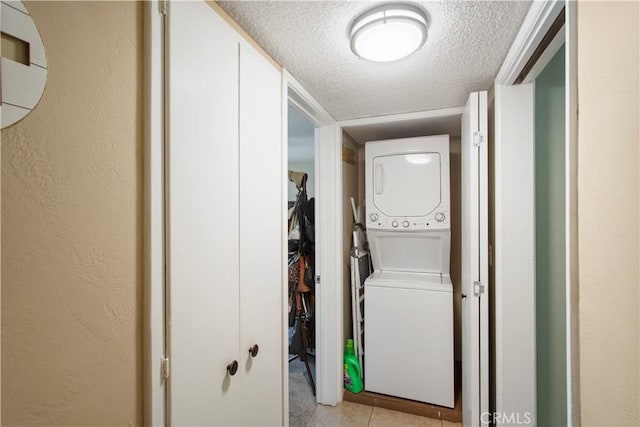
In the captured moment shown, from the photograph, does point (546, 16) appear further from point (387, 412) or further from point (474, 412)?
point (387, 412)

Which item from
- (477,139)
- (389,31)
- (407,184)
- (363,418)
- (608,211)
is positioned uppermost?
(389,31)

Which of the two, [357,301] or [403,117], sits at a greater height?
[403,117]

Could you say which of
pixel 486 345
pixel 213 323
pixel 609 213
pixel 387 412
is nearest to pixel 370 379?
pixel 387 412

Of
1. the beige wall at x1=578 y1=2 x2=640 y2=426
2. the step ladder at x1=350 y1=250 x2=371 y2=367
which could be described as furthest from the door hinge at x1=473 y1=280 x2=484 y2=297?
the step ladder at x1=350 y1=250 x2=371 y2=367

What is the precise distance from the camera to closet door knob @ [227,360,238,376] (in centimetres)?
96

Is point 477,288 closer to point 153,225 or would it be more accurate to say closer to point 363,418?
point 363,418

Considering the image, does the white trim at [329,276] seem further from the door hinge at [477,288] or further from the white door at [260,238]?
the door hinge at [477,288]

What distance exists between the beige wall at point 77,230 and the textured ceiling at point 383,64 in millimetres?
524

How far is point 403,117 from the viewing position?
6.75ft

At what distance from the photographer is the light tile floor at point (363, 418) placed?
6.30 feet

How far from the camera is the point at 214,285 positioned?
91 cm

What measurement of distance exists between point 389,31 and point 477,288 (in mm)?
1286

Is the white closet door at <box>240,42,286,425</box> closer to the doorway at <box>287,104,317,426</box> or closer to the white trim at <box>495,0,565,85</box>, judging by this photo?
the white trim at <box>495,0,565,85</box>

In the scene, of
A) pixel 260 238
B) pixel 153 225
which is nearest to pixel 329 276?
pixel 260 238
